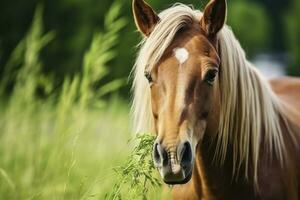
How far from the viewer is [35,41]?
5.95 meters

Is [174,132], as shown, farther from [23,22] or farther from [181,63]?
[23,22]

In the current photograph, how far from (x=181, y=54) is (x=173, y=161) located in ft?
2.32

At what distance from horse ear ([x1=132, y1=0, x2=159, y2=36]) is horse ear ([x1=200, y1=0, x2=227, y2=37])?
30 centimetres

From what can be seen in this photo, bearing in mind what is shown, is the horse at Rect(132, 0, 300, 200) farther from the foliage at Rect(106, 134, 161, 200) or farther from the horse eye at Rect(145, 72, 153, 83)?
the foliage at Rect(106, 134, 161, 200)

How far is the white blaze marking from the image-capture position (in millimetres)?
4934

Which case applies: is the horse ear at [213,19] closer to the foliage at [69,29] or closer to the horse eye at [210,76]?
the horse eye at [210,76]

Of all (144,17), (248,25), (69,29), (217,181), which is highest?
(144,17)

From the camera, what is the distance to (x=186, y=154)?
4.61 metres

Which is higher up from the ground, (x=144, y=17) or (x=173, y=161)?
(x=144, y=17)

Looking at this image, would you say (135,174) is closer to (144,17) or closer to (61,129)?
(61,129)

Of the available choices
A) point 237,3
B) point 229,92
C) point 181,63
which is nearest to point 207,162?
point 229,92

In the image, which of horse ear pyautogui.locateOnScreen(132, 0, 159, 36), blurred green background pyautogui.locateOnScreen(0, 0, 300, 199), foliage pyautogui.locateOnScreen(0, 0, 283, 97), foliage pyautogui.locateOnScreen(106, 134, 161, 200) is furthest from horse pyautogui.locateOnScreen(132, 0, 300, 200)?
foliage pyautogui.locateOnScreen(0, 0, 283, 97)

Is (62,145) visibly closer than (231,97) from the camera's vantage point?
Yes

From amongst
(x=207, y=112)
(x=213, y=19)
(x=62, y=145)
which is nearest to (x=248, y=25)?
(x=213, y=19)
